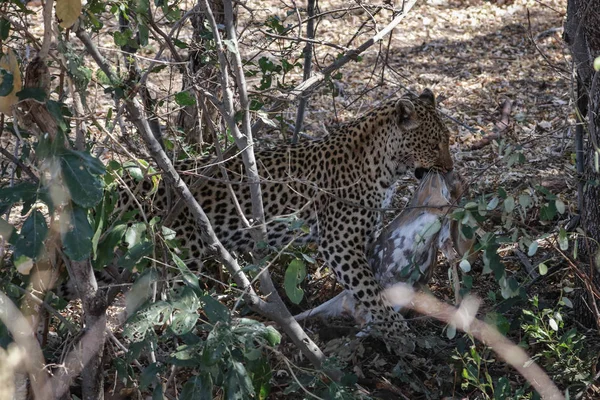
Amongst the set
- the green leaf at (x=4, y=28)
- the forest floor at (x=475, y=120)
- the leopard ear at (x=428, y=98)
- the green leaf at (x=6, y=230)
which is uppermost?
the green leaf at (x=4, y=28)

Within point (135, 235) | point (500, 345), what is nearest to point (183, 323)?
point (135, 235)

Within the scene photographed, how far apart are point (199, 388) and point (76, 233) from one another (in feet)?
3.20

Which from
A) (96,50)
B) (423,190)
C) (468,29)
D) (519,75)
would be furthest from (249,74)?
(468,29)

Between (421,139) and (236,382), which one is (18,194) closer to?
(236,382)

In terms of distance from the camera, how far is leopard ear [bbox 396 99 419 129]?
7.05m

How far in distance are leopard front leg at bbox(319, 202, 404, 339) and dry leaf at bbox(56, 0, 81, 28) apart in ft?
12.2

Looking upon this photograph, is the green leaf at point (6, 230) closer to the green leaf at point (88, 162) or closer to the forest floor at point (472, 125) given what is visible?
the green leaf at point (88, 162)

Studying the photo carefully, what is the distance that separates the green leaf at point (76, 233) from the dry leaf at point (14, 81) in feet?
2.07

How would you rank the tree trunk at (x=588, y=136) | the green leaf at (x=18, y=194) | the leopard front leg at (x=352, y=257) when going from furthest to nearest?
the leopard front leg at (x=352, y=257) < the tree trunk at (x=588, y=136) < the green leaf at (x=18, y=194)

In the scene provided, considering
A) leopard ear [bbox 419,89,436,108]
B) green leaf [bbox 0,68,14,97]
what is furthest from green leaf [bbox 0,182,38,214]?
leopard ear [bbox 419,89,436,108]

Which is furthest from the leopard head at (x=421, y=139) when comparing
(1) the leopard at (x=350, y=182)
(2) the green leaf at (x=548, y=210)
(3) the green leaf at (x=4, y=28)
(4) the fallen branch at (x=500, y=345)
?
(3) the green leaf at (x=4, y=28)

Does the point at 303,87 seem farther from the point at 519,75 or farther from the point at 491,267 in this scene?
the point at 519,75

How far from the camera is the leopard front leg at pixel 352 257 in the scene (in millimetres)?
6793

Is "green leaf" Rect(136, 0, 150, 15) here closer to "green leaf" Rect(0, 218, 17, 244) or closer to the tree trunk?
"green leaf" Rect(0, 218, 17, 244)
